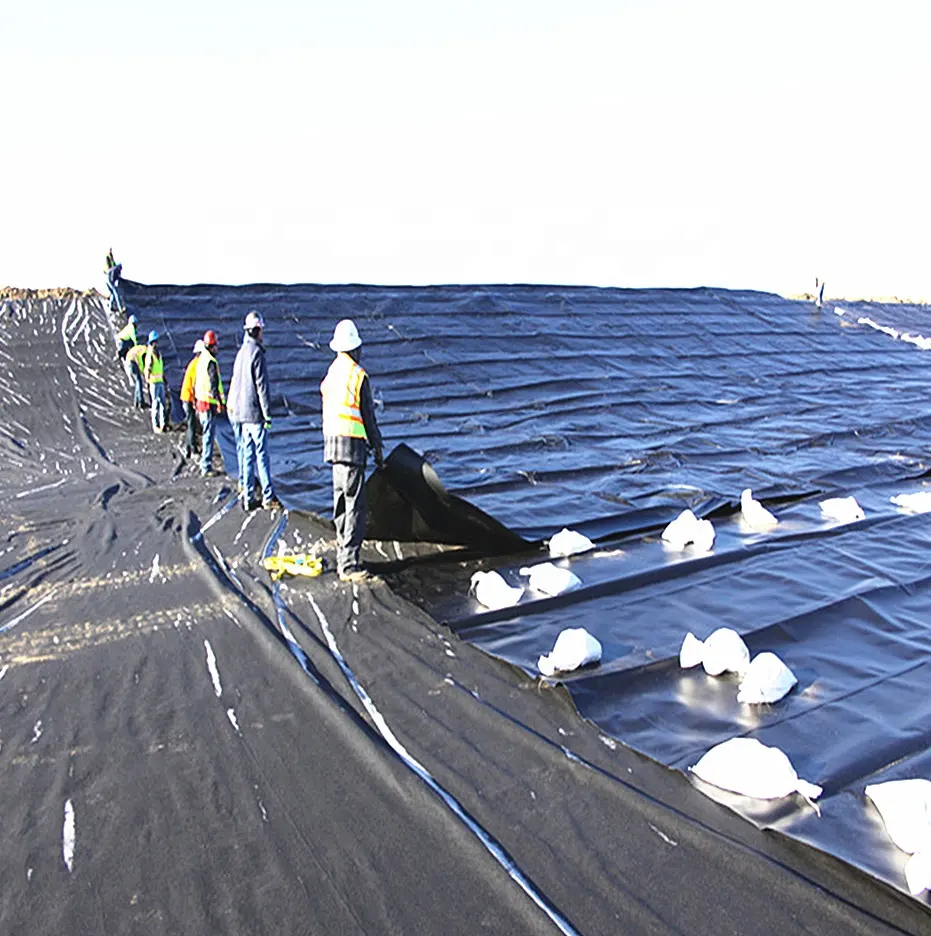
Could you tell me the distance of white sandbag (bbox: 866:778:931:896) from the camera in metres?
1.99

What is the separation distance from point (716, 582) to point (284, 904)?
3.00 m

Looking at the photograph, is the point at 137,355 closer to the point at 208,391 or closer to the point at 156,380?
the point at 156,380

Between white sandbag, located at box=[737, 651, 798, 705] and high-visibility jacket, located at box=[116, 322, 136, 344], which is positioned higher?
high-visibility jacket, located at box=[116, 322, 136, 344]

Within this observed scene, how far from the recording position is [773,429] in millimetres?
8797

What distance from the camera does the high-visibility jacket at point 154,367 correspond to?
9180 millimetres

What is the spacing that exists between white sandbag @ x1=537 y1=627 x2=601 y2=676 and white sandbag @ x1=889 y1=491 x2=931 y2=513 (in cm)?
374

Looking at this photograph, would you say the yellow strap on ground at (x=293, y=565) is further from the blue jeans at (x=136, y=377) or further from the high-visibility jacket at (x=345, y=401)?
the blue jeans at (x=136, y=377)

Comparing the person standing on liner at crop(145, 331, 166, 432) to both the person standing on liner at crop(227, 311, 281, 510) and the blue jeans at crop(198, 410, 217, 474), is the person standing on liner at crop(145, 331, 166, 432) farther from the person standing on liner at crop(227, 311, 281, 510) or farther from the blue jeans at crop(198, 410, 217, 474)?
the person standing on liner at crop(227, 311, 281, 510)

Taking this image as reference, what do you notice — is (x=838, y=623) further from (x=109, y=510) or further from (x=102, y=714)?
(x=109, y=510)

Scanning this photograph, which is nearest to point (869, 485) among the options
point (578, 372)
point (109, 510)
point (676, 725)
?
point (676, 725)

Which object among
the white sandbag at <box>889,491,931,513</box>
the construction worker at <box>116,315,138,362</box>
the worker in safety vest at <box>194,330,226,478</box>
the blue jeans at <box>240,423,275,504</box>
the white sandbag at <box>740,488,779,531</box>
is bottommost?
the white sandbag at <box>889,491,931,513</box>

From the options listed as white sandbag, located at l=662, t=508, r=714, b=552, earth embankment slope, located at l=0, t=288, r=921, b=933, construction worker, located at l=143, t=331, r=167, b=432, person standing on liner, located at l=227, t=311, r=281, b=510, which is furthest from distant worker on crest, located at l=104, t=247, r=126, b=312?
white sandbag, located at l=662, t=508, r=714, b=552

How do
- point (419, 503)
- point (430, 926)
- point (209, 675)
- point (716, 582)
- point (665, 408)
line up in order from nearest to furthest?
point (430, 926) → point (209, 675) → point (716, 582) → point (419, 503) → point (665, 408)

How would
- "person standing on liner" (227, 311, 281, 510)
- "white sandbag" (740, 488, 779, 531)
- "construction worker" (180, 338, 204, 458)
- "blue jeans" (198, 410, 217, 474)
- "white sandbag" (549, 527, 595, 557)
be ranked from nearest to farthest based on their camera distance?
"white sandbag" (549, 527, 595, 557), "white sandbag" (740, 488, 779, 531), "person standing on liner" (227, 311, 281, 510), "blue jeans" (198, 410, 217, 474), "construction worker" (180, 338, 204, 458)
